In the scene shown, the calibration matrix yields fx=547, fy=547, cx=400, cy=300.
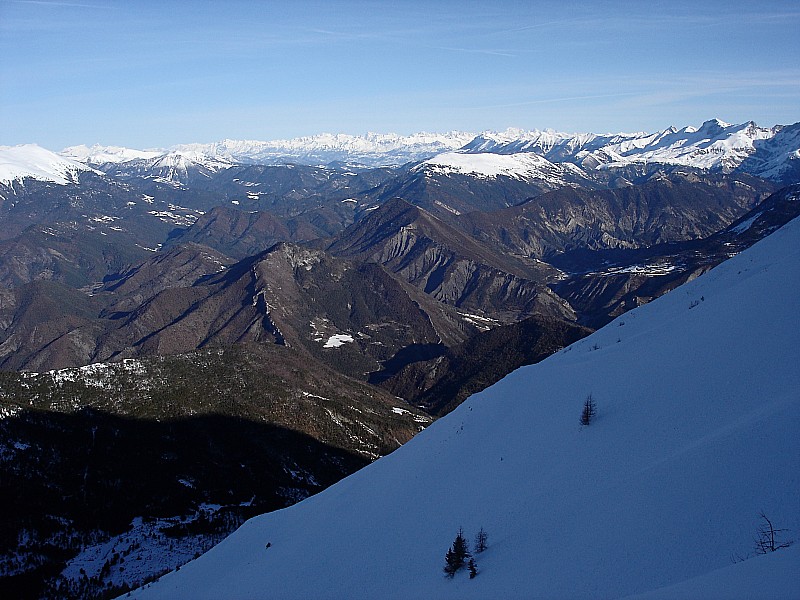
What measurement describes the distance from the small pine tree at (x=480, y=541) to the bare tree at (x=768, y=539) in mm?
6800

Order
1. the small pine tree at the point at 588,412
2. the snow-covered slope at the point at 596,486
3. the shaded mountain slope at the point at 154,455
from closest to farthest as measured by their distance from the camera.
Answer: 1. the snow-covered slope at the point at 596,486
2. the small pine tree at the point at 588,412
3. the shaded mountain slope at the point at 154,455

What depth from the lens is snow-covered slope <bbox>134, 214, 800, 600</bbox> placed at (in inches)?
436

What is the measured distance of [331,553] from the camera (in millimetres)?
19641

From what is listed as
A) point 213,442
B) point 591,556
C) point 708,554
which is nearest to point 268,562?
point 591,556

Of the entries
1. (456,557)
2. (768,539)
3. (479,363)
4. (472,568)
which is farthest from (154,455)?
(479,363)

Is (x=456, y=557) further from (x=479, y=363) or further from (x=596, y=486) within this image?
(x=479, y=363)

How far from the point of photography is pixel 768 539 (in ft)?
32.0

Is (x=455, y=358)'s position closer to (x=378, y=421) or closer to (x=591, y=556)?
(x=378, y=421)

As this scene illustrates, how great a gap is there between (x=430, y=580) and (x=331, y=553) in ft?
19.4

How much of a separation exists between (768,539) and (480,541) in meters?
7.18

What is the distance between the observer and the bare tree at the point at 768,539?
371 inches

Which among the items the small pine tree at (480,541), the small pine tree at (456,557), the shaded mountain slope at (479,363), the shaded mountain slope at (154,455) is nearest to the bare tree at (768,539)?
the small pine tree at (480,541)

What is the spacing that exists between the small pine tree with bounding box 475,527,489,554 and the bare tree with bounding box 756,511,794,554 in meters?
6.80

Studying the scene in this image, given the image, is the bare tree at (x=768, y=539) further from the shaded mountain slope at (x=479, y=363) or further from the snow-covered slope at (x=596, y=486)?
the shaded mountain slope at (x=479, y=363)
